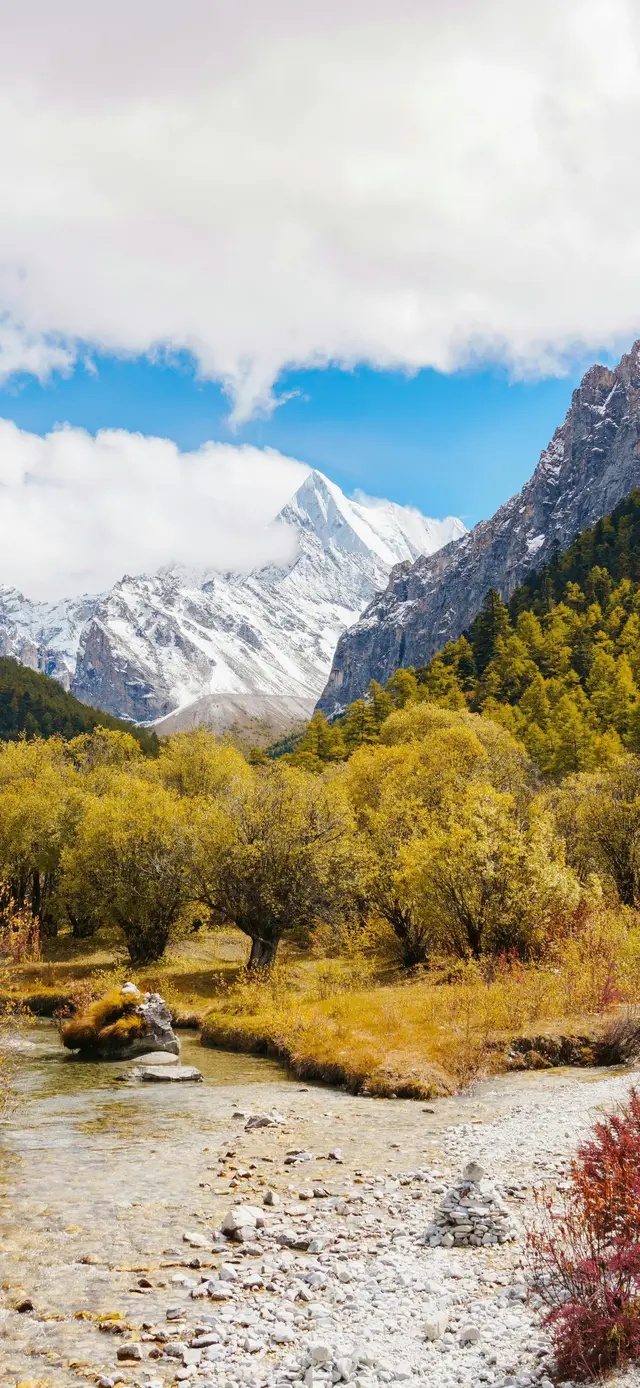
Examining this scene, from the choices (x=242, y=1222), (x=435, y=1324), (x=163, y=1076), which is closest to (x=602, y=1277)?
(x=435, y=1324)

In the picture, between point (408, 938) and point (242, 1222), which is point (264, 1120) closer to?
point (242, 1222)

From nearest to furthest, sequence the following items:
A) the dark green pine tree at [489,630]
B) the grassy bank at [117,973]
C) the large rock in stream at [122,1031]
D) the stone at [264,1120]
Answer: the stone at [264,1120]
the large rock in stream at [122,1031]
the grassy bank at [117,973]
the dark green pine tree at [489,630]

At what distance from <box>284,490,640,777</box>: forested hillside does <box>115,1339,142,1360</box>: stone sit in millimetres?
85261

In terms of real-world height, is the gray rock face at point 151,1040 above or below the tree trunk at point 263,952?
below

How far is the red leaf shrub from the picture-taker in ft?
26.1

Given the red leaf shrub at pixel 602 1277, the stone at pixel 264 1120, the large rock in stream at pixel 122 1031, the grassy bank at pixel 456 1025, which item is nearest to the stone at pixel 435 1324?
the red leaf shrub at pixel 602 1277

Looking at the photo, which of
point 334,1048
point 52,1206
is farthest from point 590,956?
point 52,1206

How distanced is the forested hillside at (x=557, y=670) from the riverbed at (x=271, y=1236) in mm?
74723

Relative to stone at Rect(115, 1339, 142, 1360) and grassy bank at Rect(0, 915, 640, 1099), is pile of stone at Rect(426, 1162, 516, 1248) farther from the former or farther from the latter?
grassy bank at Rect(0, 915, 640, 1099)

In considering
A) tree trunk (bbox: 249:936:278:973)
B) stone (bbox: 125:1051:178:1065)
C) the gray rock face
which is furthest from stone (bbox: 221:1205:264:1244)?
tree trunk (bbox: 249:936:278:973)

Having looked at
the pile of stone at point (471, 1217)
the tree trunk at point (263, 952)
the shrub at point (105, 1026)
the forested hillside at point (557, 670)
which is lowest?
the shrub at point (105, 1026)

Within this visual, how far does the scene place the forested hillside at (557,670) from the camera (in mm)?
103812

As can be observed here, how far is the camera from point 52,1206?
15.0 m

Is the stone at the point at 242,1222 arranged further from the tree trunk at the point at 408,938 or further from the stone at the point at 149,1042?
the tree trunk at the point at 408,938
